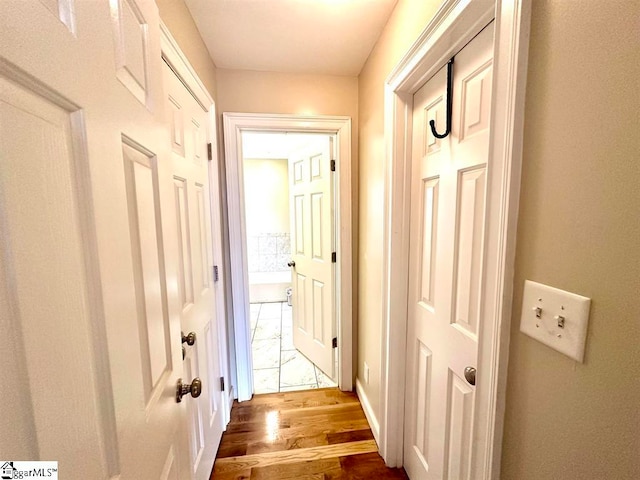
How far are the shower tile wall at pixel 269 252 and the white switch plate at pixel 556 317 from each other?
13.0 ft

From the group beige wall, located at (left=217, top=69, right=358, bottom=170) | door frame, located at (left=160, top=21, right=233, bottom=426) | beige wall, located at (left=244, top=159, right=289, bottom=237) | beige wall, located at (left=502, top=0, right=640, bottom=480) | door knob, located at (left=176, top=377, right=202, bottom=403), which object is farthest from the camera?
beige wall, located at (left=244, top=159, right=289, bottom=237)

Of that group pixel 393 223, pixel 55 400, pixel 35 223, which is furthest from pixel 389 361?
pixel 35 223

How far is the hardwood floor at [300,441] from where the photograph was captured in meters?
1.40

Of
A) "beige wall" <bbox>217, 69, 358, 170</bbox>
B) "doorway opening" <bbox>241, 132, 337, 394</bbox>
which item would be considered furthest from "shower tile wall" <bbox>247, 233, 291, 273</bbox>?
"beige wall" <bbox>217, 69, 358, 170</bbox>

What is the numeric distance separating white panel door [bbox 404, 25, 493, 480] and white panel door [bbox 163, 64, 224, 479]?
99 centimetres

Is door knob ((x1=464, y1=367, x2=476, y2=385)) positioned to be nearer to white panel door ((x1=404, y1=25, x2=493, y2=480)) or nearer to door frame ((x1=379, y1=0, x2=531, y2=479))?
white panel door ((x1=404, y1=25, x2=493, y2=480))

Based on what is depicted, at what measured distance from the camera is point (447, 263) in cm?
100

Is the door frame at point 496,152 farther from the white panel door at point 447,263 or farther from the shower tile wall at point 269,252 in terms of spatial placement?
the shower tile wall at point 269,252

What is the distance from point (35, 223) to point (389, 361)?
1417 millimetres

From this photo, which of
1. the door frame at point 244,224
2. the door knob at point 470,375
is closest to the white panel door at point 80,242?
the door knob at point 470,375

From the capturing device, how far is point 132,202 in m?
0.54

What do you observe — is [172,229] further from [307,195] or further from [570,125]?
[307,195]

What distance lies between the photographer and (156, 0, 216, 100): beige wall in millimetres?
1000

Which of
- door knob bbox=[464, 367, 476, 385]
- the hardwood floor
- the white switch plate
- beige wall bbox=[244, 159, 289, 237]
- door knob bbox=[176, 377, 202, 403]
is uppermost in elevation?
beige wall bbox=[244, 159, 289, 237]
